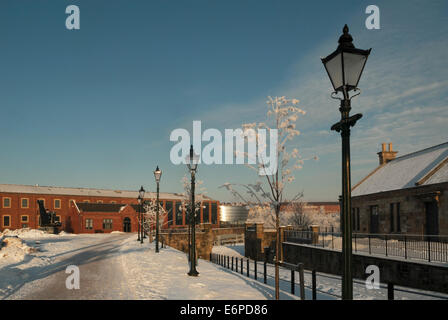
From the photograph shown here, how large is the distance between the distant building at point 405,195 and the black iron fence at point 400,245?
101 cm

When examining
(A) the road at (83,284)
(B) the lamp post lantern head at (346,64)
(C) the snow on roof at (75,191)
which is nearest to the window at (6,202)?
(C) the snow on roof at (75,191)

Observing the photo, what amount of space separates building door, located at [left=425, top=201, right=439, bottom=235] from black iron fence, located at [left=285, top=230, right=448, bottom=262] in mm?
679

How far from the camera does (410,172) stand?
28.5 meters

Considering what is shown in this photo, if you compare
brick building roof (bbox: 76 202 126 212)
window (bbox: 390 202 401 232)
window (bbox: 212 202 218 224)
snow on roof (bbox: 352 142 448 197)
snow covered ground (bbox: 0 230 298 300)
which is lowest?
window (bbox: 212 202 218 224)

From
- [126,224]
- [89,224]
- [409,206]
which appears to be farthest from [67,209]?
[409,206]

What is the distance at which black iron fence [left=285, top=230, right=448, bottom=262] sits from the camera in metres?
17.3

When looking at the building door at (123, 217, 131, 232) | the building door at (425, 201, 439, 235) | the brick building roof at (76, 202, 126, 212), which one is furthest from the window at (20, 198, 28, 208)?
the building door at (425, 201, 439, 235)

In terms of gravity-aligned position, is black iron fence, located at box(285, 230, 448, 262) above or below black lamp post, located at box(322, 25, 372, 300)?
below

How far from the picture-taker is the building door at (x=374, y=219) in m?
30.6

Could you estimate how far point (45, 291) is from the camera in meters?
11.7

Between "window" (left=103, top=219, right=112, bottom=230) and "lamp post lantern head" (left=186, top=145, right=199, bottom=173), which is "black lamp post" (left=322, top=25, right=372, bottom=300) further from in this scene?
"window" (left=103, top=219, right=112, bottom=230)

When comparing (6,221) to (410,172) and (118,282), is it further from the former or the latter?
(410,172)

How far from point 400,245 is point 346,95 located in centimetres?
2040
